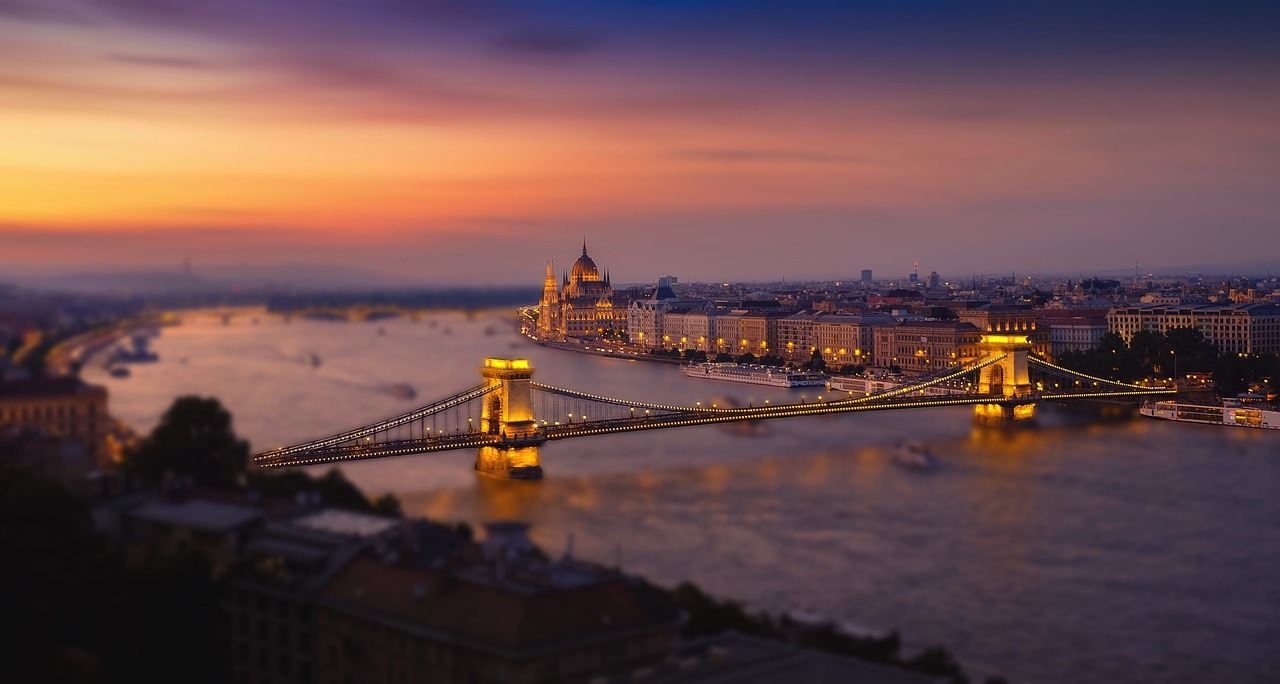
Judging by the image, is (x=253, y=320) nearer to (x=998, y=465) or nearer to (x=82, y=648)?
(x=82, y=648)

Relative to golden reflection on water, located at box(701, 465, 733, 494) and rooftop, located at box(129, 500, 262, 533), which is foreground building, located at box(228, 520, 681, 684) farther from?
golden reflection on water, located at box(701, 465, 733, 494)

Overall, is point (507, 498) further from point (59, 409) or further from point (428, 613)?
point (428, 613)

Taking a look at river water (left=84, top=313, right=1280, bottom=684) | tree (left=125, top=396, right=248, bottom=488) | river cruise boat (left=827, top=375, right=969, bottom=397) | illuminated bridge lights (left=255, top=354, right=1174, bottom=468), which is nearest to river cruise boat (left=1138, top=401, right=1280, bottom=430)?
river water (left=84, top=313, right=1280, bottom=684)

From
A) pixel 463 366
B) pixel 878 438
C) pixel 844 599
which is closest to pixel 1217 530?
pixel 844 599

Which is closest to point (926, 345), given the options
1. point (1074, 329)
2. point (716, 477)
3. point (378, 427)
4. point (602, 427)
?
point (1074, 329)

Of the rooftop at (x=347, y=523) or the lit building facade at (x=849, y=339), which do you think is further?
the lit building facade at (x=849, y=339)

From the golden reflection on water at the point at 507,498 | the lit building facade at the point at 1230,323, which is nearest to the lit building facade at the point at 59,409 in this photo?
the golden reflection on water at the point at 507,498

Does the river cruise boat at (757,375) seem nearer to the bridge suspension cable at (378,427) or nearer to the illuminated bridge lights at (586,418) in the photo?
the illuminated bridge lights at (586,418)

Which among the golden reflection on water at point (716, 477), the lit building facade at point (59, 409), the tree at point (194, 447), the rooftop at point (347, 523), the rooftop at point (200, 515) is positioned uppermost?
the lit building facade at point (59, 409)
